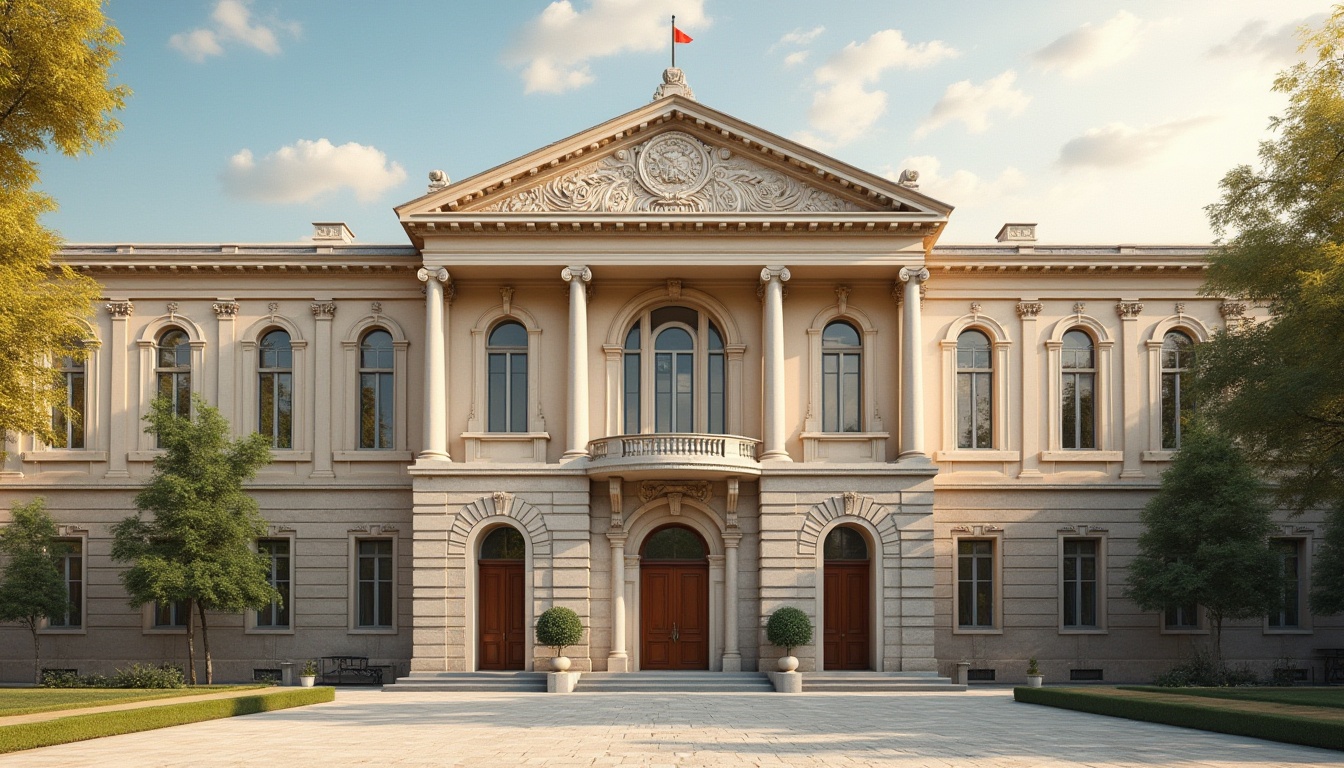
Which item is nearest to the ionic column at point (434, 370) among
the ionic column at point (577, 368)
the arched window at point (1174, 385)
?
the ionic column at point (577, 368)

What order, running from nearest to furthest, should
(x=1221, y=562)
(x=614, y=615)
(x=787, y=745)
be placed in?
1. (x=787, y=745)
2. (x=1221, y=562)
3. (x=614, y=615)

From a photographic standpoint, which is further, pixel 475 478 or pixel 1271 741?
pixel 475 478

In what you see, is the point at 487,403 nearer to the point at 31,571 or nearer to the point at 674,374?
the point at 674,374

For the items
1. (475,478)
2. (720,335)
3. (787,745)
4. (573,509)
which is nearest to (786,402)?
(720,335)

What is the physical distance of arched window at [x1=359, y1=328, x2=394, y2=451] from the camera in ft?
105

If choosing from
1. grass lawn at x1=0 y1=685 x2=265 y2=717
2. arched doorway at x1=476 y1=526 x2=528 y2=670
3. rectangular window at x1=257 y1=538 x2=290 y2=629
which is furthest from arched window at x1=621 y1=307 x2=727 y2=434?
grass lawn at x1=0 y1=685 x2=265 y2=717

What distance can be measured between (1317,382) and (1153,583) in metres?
9.33

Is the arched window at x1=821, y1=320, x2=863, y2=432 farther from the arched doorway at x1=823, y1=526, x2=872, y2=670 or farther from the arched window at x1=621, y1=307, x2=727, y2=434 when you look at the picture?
the arched doorway at x1=823, y1=526, x2=872, y2=670

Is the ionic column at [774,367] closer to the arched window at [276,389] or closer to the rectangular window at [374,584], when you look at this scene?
the rectangular window at [374,584]

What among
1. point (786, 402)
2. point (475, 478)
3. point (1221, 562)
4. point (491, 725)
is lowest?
point (491, 725)

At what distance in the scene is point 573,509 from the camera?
29.7 meters

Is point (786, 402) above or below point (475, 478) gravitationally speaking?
above

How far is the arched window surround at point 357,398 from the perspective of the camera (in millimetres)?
31672

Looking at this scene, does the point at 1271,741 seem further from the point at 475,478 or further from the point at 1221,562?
the point at 475,478
